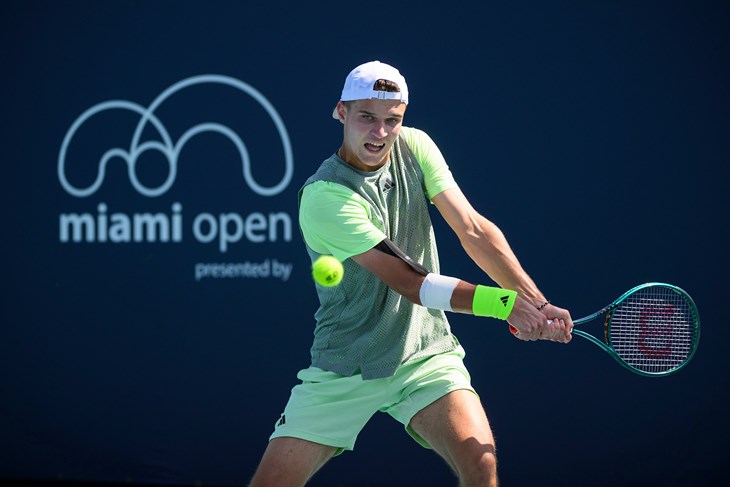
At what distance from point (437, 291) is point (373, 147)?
53 centimetres

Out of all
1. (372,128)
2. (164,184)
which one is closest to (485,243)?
(372,128)

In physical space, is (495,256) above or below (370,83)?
below

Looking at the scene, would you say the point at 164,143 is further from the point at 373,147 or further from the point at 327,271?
the point at 327,271

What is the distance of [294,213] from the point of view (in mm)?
5773

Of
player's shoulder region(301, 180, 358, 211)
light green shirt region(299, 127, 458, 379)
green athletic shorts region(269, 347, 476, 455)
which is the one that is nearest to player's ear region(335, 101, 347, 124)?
light green shirt region(299, 127, 458, 379)

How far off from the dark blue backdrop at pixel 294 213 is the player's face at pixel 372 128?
2.09m

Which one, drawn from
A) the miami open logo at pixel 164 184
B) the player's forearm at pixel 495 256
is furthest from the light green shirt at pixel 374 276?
the miami open logo at pixel 164 184

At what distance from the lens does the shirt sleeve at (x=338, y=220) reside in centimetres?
342

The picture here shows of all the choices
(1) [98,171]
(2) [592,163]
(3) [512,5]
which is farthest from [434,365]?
(1) [98,171]

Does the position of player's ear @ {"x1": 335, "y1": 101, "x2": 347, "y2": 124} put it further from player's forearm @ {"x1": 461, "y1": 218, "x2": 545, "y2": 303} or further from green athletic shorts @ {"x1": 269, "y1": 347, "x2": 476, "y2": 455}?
green athletic shorts @ {"x1": 269, "y1": 347, "x2": 476, "y2": 455}

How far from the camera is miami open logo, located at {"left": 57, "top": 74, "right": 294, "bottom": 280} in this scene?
5801 millimetres

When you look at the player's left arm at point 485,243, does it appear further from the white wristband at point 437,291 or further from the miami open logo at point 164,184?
the miami open logo at point 164,184

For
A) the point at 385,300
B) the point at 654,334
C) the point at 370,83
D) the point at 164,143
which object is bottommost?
the point at 654,334

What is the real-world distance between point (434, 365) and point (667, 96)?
240 cm
